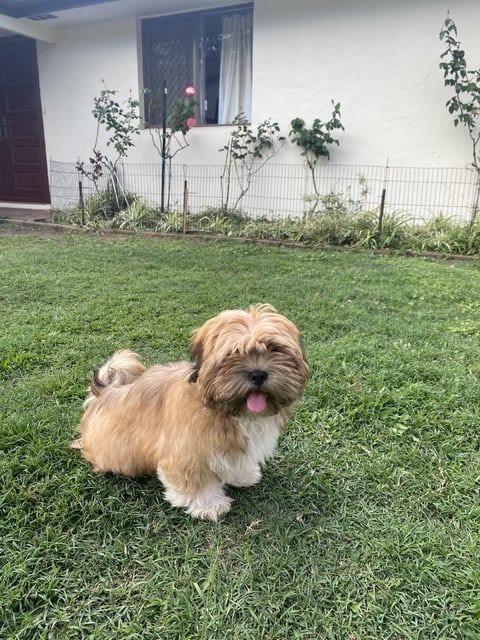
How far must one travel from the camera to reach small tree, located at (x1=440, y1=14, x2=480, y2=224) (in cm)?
762

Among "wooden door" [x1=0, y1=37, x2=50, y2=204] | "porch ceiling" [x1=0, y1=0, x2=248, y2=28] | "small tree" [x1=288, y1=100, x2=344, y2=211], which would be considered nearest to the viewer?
"small tree" [x1=288, y1=100, x2=344, y2=211]

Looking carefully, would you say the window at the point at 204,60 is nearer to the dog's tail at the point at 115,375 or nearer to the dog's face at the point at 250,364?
the dog's tail at the point at 115,375

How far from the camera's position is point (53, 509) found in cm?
204

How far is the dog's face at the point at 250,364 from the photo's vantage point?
1.64 metres

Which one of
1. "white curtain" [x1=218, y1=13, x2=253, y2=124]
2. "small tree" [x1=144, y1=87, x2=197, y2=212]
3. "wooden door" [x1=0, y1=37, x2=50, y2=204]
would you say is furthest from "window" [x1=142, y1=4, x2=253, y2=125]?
"wooden door" [x1=0, y1=37, x2=50, y2=204]

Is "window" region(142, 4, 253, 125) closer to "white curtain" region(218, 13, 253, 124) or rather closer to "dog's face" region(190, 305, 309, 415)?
"white curtain" region(218, 13, 253, 124)

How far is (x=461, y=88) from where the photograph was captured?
772 centimetres

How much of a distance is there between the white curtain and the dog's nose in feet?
31.1

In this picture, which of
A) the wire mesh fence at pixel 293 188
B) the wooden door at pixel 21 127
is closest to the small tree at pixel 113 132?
the wire mesh fence at pixel 293 188

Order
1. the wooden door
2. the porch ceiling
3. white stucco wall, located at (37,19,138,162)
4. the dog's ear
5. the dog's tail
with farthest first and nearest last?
the wooden door → white stucco wall, located at (37,19,138,162) → the porch ceiling → the dog's tail → the dog's ear

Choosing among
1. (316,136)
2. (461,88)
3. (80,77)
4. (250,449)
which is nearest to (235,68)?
(316,136)

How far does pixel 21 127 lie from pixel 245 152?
6.35 m

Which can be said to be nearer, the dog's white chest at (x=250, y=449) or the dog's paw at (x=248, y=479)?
the dog's white chest at (x=250, y=449)

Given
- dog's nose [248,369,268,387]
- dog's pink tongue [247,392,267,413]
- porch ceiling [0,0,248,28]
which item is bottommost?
dog's pink tongue [247,392,267,413]
